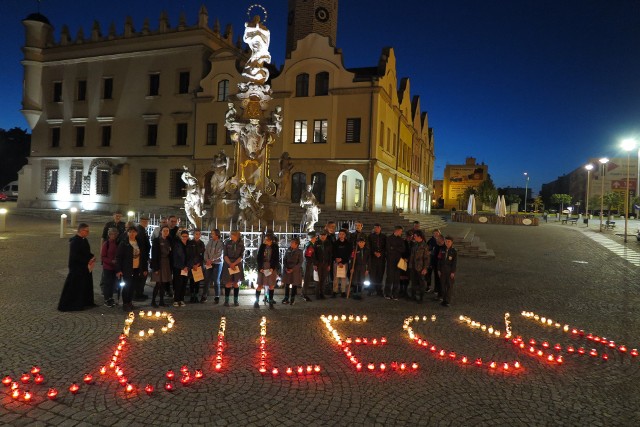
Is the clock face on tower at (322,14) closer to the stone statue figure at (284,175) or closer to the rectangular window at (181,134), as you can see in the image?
the rectangular window at (181,134)

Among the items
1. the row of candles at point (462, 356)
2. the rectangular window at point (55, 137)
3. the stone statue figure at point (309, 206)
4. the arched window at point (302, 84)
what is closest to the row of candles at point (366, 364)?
the row of candles at point (462, 356)

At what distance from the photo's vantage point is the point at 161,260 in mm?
8859

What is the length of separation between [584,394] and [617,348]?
2363 millimetres

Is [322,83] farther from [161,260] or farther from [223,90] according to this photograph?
[161,260]

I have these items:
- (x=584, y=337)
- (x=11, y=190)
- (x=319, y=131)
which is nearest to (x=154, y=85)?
(x=319, y=131)

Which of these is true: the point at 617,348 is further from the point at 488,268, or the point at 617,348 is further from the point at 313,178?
the point at 313,178

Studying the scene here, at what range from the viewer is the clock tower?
3928 cm

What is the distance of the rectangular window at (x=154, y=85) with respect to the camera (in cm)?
3817

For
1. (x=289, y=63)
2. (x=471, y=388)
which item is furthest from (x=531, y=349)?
(x=289, y=63)

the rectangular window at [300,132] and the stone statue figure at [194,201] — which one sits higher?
the rectangular window at [300,132]

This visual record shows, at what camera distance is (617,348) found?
714 centimetres

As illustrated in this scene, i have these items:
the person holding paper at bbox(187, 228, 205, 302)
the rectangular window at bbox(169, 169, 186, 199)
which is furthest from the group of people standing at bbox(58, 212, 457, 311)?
the rectangular window at bbox(169, 169, 186, 199)

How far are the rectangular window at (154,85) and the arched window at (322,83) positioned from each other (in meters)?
14.8

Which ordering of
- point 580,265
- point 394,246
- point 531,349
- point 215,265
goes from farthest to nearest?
1. point 580,265
2. point 394,246
3. point 215,265
4. point 531,349
